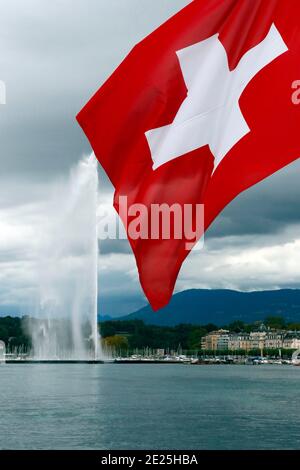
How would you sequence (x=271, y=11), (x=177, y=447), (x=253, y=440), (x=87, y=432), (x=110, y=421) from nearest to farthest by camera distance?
(x=271, y=11) → (x=177, y=447) → (x=253, y=440) → (x=87, y=432) → (x=110, y=421)

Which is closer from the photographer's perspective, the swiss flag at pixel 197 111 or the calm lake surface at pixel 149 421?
the swiss flag at pixel 197 111

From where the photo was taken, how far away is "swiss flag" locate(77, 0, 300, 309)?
7523 millimetres

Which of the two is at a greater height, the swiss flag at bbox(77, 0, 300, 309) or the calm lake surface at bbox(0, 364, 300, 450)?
the swiss flag at bbox(77, 0, 300, 309)

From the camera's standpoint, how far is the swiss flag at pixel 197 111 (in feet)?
24.7

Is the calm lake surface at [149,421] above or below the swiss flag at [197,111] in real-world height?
below

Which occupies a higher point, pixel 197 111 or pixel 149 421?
pixel 197 111

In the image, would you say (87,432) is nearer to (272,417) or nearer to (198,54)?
(272,417)

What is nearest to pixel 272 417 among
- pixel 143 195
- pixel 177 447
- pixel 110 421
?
pixel 110 421

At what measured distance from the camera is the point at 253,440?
1555 inches

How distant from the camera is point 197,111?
7773 millimetres

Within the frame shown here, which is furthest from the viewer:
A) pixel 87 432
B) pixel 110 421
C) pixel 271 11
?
pixel 110 421

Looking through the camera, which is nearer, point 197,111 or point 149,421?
point 197,111

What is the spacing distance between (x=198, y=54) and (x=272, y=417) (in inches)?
1902

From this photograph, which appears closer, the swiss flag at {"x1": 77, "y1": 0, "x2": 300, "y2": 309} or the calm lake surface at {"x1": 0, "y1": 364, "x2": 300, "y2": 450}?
the swiss flag at {"x1": 77, "y1": 0, "x2": 300, "y2": 309}
